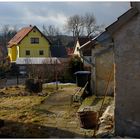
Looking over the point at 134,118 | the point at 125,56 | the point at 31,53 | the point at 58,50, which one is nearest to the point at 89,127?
the point at 134,118

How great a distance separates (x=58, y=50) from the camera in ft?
195

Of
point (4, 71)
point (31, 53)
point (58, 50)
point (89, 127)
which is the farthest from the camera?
point (58, 50)

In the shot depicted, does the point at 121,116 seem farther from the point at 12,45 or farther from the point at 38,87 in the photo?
the point at 12,45

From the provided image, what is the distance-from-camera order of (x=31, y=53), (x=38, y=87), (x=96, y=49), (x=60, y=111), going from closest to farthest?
(x=60, y=111) < (x=96, y=49) < (x=38, y=87) < (x=31, y=53)

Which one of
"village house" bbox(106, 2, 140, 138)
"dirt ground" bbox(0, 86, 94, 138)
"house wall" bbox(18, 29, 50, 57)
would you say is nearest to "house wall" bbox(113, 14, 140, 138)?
"village house" bbox(106, 2, 140, 138)

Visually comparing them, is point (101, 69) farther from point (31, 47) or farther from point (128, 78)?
point (31, 47)

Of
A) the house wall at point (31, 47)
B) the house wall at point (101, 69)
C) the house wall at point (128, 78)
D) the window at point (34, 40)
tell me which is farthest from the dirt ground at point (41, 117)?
the window at point (34, 40)

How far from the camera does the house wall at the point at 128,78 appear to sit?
918 centimetres

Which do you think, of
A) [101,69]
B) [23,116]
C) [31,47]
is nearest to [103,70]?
[101,69]

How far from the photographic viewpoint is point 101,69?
58.0 ft

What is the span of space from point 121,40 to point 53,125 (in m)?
4.19

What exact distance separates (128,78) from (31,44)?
43995 mm

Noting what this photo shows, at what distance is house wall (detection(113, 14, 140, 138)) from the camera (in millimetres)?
9180

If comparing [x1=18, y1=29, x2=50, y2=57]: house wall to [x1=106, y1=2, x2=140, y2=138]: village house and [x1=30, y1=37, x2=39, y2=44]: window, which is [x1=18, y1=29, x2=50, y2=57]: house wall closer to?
[x1=30, y1=37, x2=39, y2=44]: window
